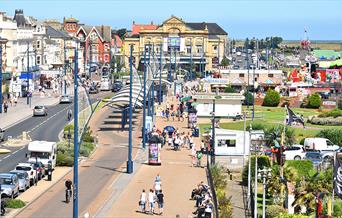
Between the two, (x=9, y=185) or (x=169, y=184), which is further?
(x=169, y=184)

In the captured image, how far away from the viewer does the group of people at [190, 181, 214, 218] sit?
37.9 meters

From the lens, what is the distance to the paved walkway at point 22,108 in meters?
78.9

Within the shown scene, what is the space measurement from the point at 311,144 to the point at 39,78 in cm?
6749

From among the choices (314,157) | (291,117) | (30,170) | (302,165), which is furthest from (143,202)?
(291,117)

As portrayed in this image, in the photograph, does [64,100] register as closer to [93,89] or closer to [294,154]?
[93,89]

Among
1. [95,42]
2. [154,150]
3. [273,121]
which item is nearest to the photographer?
[154,150]

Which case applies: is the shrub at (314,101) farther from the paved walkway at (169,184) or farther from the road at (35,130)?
the paved walkway at (169,184)

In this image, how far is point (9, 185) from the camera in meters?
43.2

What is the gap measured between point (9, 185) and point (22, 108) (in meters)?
49.0

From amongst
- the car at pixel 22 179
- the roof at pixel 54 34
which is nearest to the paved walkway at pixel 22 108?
the car at pixel 22 179

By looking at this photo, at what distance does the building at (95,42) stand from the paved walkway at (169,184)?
366 feet

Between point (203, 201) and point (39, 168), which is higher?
point (203, 201)

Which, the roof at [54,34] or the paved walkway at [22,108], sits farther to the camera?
the roof at [54,34]

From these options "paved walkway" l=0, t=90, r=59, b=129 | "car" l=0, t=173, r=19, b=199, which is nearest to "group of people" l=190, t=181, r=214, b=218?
"car" l=0, t=173, r=19, b=199
